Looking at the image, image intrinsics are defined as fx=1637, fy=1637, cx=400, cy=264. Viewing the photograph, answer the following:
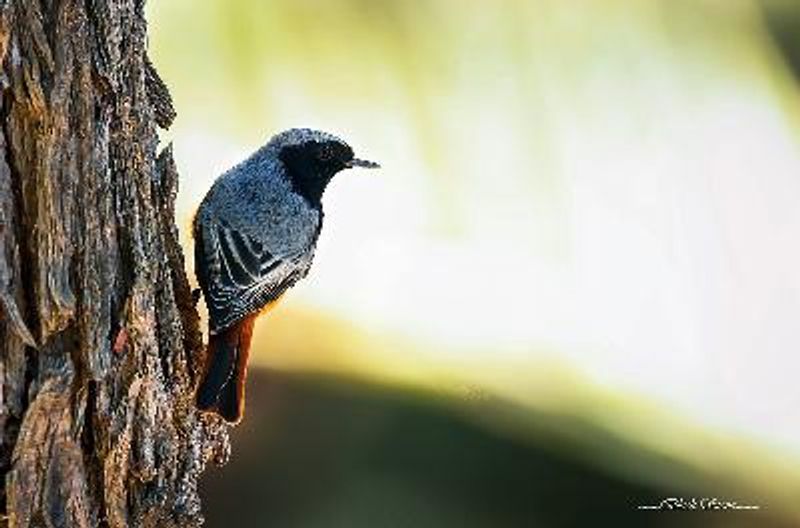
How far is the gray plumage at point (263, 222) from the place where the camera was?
9.83 ft

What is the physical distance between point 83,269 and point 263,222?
93 cm

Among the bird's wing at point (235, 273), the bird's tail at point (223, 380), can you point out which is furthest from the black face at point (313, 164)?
the bird's tail at point (223, 380)

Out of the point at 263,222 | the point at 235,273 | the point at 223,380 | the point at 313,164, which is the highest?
the point at 313,164

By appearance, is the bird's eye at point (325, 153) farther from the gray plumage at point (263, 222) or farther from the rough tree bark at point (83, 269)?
the rough tree bark at point (83, 269)

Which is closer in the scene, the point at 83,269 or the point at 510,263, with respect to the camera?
the point at 83,269

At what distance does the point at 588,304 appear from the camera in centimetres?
468

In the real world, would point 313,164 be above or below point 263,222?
above

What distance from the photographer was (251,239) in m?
3.13

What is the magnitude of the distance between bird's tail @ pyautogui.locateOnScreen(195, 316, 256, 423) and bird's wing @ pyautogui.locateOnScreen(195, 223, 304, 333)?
0.18ft

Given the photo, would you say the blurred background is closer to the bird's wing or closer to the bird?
the bird

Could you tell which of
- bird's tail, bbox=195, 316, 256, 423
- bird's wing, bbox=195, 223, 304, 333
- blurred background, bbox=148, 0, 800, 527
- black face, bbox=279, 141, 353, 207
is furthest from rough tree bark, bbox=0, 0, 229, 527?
blurred background, bbox=148, 0, 800, 527

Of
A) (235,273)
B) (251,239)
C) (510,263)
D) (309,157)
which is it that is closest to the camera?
(235,273)

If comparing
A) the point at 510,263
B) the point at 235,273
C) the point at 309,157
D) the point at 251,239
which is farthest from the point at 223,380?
the point at 510,263

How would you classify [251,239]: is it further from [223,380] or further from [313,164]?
[223,380]
